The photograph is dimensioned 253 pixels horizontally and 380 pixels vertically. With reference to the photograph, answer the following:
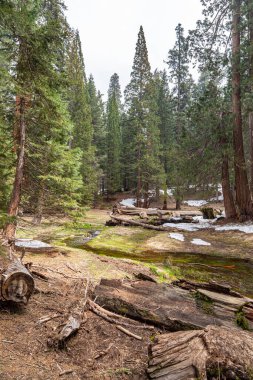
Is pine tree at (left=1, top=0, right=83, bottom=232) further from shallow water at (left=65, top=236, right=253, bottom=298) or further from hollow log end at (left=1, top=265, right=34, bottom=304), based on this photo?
hollow log end at (left=1, top=265, right=34, bottom=304)

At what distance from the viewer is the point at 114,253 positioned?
37.5 ft

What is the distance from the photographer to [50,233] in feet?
52.7

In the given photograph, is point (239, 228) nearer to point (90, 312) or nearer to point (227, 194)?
point (227, 194)

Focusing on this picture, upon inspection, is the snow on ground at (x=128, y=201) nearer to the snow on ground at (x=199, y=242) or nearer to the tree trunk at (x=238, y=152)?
the tree trunk at (x=238, y=152)

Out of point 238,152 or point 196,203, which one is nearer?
point 238,152

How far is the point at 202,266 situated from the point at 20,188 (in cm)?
709

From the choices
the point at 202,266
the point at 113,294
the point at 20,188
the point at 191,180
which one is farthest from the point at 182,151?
the point at 113,294

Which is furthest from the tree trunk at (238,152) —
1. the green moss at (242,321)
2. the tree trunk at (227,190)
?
the green moss at (242,321)

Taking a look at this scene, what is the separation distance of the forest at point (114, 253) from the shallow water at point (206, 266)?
0.15 ft

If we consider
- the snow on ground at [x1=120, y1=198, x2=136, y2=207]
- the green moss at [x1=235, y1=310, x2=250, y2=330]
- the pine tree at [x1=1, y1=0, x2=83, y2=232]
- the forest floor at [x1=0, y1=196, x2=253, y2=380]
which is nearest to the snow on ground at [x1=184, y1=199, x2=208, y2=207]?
the snow on ground at [x1=120, y1=198, x2=136, y2=207]

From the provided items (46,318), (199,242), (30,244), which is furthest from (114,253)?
(46,318)

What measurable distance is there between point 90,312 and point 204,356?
2512 mm

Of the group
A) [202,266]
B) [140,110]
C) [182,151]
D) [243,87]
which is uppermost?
[140,110]

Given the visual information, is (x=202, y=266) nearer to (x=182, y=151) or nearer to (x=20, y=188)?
(x=20, y=188)
